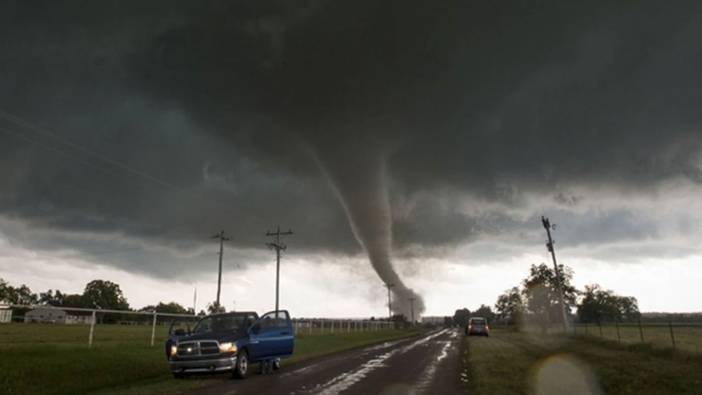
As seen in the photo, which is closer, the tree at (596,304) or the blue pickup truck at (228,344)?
the blue pickup truck at (228,344)

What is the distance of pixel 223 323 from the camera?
15570mm

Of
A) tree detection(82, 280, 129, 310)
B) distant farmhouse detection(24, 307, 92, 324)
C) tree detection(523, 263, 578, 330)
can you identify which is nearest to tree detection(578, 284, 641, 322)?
tree detection(523, 263, 578, 330)

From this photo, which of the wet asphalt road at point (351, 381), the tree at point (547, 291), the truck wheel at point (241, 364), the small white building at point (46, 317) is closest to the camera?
the wet asphalt road at point (351, 381)

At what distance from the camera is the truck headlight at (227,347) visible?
13.9 m

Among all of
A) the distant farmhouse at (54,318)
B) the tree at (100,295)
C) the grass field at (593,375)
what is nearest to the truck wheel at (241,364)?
the grass field at (593,375)

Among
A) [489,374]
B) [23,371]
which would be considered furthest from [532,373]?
[23,371]

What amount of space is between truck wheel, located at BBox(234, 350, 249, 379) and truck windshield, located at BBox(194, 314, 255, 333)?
103 centimetres

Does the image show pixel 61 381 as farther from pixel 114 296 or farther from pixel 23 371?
pixel 114 296

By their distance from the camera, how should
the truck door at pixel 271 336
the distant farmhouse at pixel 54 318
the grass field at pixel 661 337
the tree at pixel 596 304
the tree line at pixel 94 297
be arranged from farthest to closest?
the tree line at pixel 94 297, the tree at pixel 596 304, the distant farmhouse at pixel 54 318, the grass field at pixel 661 337, the truck door at pixel 271 336

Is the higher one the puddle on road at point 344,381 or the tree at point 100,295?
the tree at point 100,295

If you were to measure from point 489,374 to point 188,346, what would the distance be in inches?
366

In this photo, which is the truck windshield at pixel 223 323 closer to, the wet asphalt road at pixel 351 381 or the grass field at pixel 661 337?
the wet asphalt road at pixel 351 381

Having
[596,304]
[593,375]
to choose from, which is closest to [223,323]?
[593,375]

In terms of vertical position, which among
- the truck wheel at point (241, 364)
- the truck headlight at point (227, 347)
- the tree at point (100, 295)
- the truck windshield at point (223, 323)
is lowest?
the truck wheel at point (241, 364)
